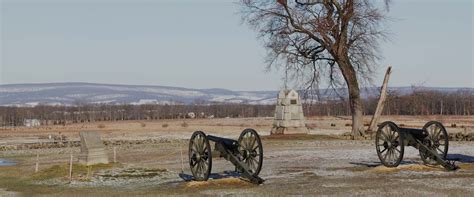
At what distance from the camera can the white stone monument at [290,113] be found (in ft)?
150

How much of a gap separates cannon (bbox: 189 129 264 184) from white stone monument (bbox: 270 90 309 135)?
1004 inches

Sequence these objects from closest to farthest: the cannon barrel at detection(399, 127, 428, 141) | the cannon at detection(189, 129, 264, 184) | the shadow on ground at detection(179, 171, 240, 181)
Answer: the cannon at detection(189, 129, 264, 184)
the cannon barrel at detection(399, 127, 428, 141)
the shadow on ground at detection(179, 171, 240, 181)

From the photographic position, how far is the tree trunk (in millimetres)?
42156

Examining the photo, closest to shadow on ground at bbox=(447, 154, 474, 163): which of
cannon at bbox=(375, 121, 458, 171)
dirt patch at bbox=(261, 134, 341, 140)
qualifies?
cannon at bbox=(375, 121, 458, 171)

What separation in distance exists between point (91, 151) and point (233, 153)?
10.4m

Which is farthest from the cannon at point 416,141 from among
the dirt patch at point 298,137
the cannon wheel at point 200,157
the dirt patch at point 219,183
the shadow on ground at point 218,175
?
the dirt patch at point 298,137

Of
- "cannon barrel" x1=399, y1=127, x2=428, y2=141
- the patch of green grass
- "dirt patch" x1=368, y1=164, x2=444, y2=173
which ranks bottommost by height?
the patch of green grass

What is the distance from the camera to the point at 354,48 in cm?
4256

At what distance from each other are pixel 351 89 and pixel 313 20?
5.22m

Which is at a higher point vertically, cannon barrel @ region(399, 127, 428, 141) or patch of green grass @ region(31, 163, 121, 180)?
cannon barrel @ region(399, 127, 428, 141)

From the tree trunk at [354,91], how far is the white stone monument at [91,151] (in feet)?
60.9

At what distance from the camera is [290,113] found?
45.9 m

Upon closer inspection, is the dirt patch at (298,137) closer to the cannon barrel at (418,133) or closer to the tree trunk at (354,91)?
the tree trunk at (354,91)

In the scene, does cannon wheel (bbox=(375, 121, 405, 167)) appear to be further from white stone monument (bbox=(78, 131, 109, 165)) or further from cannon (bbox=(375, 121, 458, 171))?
white stone monument (bbox=(78, 131, 109, 165))
